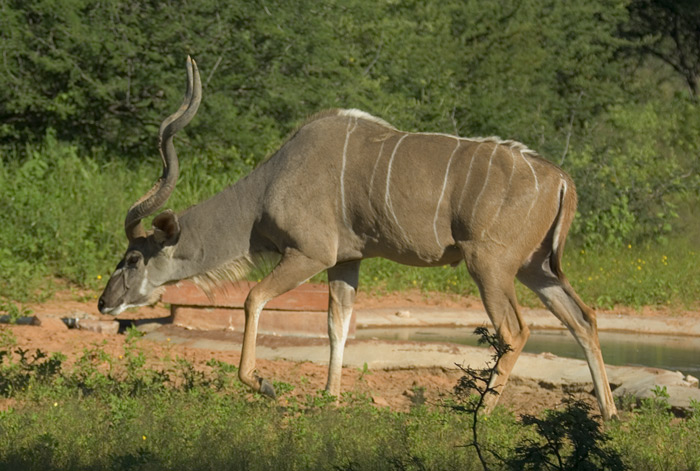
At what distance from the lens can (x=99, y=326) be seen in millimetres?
8109

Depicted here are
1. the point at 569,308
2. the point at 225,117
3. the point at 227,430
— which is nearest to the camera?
the point at 227,430

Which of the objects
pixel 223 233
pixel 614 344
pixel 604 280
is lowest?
pixel 604 280

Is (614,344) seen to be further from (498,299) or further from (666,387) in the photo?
(498,299)

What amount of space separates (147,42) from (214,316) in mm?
5165

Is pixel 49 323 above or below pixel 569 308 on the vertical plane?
below

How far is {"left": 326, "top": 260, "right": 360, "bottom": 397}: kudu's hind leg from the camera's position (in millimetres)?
6498

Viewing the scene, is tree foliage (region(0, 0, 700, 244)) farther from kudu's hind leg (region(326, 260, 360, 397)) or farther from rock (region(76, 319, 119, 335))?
kudu's hind leg (region(326, 260, 360, 397))

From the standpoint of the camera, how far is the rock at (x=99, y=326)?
809 centimetres

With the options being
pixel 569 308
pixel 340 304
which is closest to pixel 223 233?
pixel 340 304

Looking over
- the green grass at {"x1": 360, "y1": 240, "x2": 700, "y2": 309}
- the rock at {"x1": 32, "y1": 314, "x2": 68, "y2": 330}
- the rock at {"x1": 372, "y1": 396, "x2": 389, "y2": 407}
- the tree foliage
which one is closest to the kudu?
the rock at {"x1": 372, "y1": 396, "x2": 389, "y2": 407}

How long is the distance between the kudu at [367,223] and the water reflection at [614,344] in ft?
7.99

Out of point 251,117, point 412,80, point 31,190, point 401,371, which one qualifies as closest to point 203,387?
point 401,371

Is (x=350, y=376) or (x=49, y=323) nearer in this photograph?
(x=350, y=376)

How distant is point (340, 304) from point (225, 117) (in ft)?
19.8
